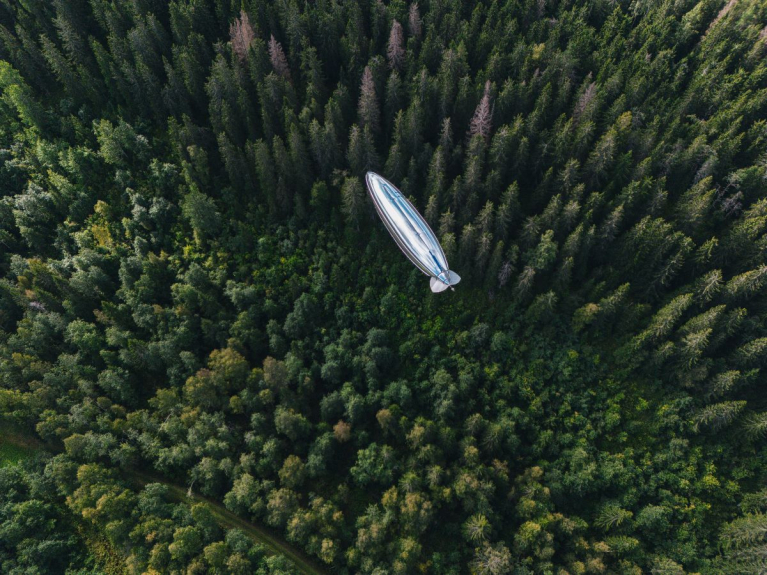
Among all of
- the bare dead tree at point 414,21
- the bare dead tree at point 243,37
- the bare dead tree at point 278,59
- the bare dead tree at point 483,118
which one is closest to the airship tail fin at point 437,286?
the bare dead tree at point 483,118

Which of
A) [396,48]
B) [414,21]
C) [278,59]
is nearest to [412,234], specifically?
[396,48]

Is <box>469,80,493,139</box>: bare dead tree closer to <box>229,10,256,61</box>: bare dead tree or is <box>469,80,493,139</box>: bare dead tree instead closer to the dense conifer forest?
the dense conifer forest

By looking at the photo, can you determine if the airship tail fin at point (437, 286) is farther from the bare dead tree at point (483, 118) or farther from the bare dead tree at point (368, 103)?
the bare dead tree at point (368, 103)

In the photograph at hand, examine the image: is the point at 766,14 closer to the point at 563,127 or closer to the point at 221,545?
the point at 563,127

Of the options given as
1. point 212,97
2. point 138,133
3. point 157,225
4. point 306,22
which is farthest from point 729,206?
point 138,133

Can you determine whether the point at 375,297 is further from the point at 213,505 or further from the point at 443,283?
the point at 213,505
